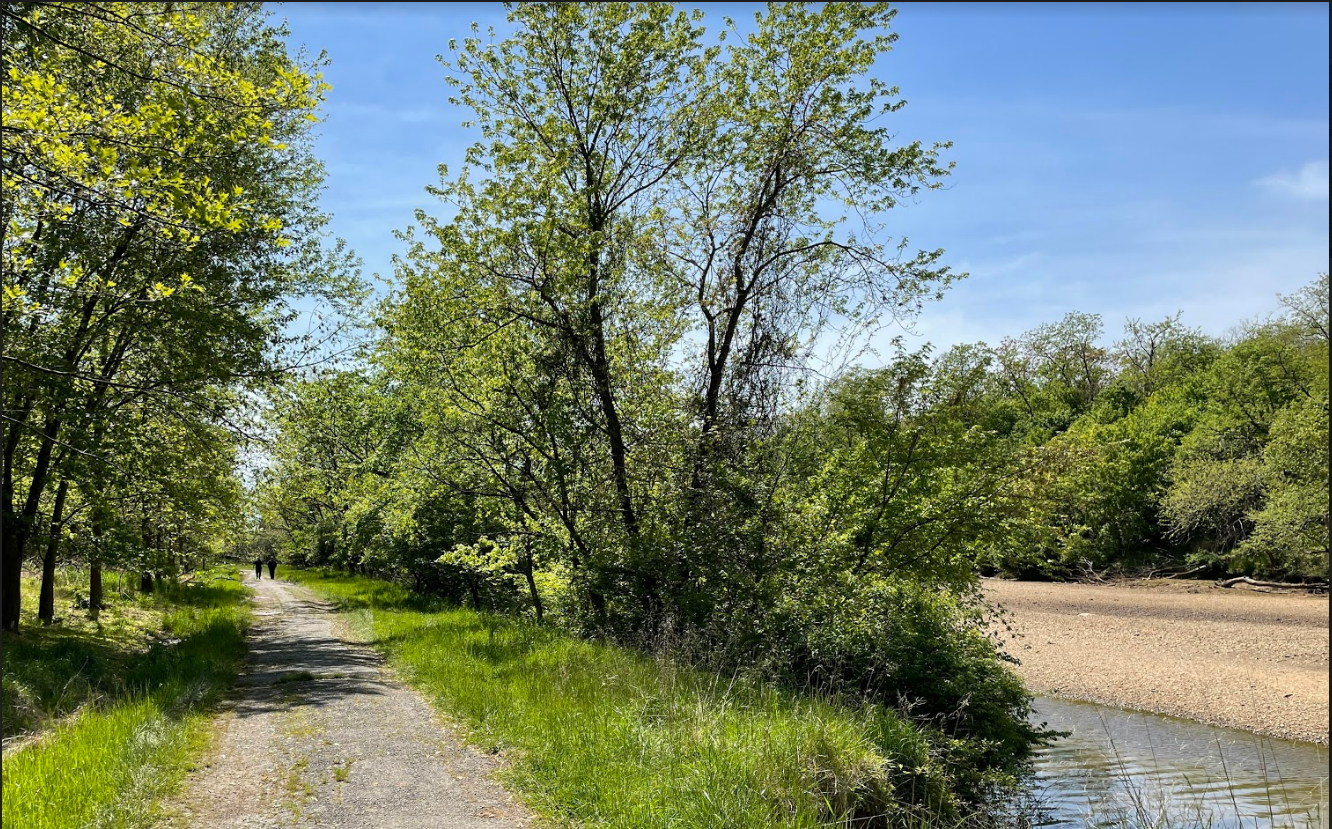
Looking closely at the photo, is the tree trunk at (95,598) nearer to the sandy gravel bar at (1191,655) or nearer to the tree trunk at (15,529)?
the tree trunk at (15,529)

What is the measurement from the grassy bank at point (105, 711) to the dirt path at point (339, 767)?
31 centimetres

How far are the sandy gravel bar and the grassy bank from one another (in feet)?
30.7

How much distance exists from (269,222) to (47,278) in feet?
22.9

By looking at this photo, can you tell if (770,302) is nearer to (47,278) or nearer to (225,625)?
(47,278)

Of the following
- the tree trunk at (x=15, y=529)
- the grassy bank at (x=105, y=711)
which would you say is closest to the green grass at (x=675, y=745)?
the grassy bank at (x=105, y=711)

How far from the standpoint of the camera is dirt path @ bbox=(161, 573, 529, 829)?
5387 millimetres

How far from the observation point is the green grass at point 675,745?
16.9 ft

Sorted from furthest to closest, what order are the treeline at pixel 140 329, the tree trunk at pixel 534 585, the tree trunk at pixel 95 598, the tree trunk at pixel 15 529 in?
the tree trunk at pixel 95 598, the tree trunk at pixel 534 585, the tree trunk at pixel 15 529, the treeline at pixel 140 329

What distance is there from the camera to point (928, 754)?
710cm

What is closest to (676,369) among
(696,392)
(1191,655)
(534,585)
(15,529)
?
(696,392)

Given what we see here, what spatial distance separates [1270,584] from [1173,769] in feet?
105

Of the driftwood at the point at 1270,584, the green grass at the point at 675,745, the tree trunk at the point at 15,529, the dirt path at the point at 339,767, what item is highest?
the tree trunk at the point at 15,529

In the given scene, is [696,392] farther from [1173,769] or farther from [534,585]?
[1173,769]

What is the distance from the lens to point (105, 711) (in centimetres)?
772
